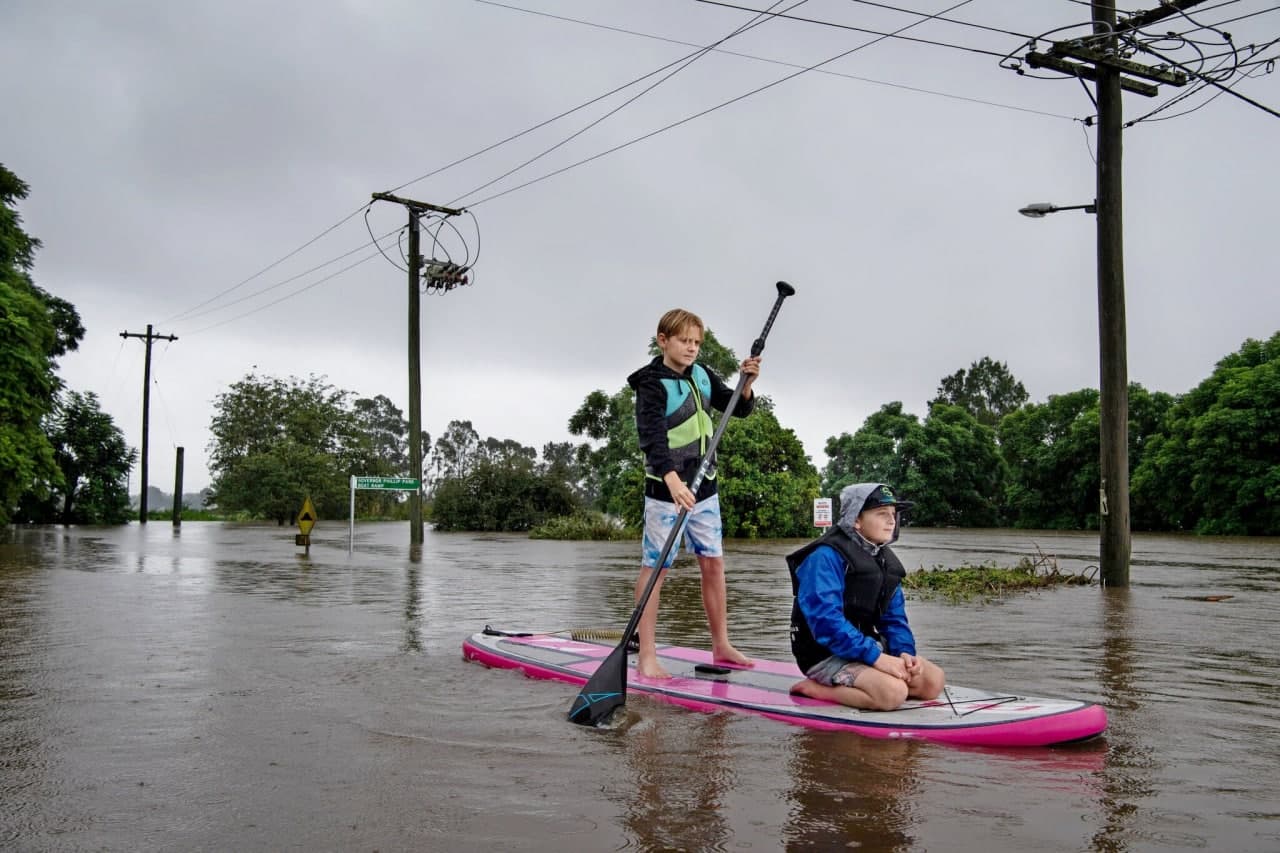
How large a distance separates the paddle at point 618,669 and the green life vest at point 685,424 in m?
0.10

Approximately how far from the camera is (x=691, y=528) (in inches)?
226

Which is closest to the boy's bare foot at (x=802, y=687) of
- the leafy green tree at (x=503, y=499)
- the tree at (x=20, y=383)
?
the tree at (x=20, y=383)

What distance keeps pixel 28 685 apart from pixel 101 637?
2166 mm

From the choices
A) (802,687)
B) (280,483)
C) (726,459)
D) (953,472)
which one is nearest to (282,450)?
(280,483)

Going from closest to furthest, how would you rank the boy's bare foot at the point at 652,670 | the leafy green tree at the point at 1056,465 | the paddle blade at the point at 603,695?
the paddle blade at the point at 603,695
the boy's bare foot at the point at 652,670
the leafy green tree at the point at 1056,465

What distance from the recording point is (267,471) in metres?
49.1

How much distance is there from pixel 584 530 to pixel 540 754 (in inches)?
1111

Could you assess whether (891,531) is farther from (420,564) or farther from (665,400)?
(420,564)

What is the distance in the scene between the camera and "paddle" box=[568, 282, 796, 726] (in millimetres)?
4715

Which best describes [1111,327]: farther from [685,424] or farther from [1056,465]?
[1056,465]

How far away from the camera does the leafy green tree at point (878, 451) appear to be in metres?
63.0

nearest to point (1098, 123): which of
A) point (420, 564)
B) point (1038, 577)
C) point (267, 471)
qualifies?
point (1038, 577)

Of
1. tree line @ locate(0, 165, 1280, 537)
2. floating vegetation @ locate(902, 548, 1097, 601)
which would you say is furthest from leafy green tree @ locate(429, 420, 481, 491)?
floating vegetation @ locate(902, 548, 1097, 601)

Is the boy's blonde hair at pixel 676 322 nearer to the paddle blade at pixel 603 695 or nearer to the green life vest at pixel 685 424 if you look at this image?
the green life vest at pixel 685 424
